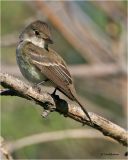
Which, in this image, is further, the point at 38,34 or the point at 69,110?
the point at 38,34

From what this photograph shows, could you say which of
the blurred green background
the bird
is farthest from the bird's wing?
the blurred green background

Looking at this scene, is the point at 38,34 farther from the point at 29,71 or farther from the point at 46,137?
the point at 46,137

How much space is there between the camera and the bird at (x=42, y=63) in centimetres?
539

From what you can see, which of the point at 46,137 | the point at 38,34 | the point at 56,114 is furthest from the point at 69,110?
the point at 56,114

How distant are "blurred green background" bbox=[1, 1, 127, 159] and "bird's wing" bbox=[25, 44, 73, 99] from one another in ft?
4.99

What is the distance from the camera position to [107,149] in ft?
25.4

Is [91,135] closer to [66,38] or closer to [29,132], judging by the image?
[29,132]

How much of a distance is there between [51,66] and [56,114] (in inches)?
82.6

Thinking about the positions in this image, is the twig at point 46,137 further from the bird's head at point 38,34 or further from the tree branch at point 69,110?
the tree branch at point 69,110

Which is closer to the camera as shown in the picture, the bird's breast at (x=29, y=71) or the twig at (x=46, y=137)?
the bird's breast at (x=29, y=71)

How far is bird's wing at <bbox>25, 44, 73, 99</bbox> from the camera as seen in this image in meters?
5.36

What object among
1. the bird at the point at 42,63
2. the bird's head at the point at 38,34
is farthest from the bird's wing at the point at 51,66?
the bird's head at the point at 38,34

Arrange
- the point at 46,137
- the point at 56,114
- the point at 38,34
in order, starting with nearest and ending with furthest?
the point at 38,34 < the point at 46,137 < the point at 56,114

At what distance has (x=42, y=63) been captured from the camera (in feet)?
18.5
